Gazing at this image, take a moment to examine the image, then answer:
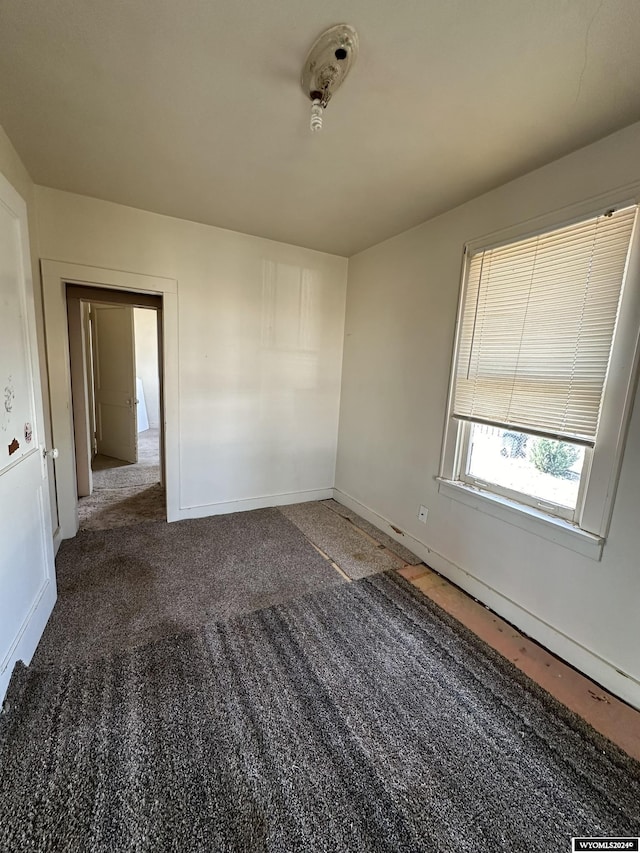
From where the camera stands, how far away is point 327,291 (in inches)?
133

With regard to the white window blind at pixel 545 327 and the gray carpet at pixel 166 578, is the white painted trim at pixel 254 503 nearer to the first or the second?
the gray carpet at pixel 166 578

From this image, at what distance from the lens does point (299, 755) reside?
4.08ft

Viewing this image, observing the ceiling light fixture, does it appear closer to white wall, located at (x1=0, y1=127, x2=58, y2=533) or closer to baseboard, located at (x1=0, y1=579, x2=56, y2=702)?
white wall, located at (x1=0, y1=127, x2=58, y2=533)

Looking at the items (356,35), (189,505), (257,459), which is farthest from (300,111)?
(189,505)

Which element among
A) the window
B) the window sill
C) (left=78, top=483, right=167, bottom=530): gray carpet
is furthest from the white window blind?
(left=78, top=483, right=167, bottom=530): gray carpet

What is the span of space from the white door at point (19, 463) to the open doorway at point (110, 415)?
4.20 feet

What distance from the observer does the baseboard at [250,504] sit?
10.2 feet

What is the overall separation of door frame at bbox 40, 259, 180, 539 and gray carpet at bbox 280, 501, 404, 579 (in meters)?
1.20

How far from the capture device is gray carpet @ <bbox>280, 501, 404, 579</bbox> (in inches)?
99.0

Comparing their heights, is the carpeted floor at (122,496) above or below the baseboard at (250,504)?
below

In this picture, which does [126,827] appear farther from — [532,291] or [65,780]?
[532,291]

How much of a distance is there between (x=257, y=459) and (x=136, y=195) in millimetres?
2275

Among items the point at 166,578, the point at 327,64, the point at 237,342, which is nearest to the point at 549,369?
the point at 327,64

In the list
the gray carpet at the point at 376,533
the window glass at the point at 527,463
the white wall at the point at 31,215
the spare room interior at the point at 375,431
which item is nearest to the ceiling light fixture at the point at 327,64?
the spare room interior at the point at 375,431
